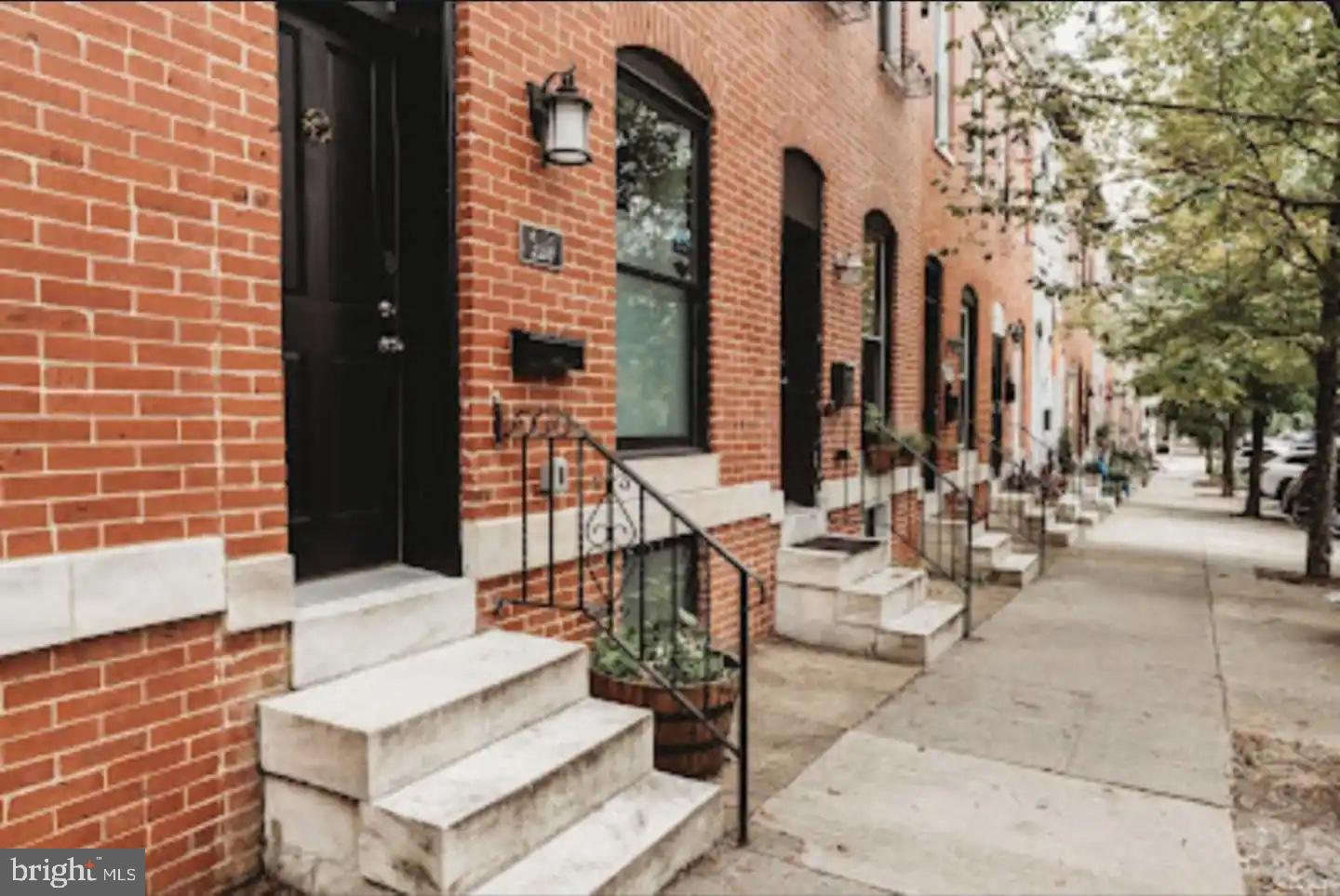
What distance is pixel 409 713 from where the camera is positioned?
9.40ft

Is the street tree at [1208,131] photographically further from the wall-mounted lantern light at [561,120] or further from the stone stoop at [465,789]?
the stone stoop at [465,789]

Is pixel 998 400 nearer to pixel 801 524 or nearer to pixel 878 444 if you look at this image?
pixel 878 444

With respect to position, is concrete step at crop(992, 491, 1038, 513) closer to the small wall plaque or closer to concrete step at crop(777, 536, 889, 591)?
concrete step at crop(777, 536, 889, 591)

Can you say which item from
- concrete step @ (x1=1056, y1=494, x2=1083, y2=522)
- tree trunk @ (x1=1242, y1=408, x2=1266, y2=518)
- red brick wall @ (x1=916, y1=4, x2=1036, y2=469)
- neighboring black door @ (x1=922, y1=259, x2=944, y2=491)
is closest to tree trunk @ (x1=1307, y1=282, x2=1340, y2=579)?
red brick wall @ (x1=916, y1=4, x2=1036, y2=469)

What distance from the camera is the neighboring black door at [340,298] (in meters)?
3.44

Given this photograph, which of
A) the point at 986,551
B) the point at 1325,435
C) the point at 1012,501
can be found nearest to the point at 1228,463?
the point at 1012,501

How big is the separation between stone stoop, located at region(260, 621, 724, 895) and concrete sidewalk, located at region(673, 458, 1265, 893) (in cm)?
37

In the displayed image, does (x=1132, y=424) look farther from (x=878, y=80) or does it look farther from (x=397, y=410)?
(x=397, y=410)

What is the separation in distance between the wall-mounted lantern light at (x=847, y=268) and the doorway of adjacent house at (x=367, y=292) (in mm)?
4431

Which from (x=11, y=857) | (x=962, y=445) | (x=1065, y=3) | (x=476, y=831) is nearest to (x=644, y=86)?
(x=476, y=831)

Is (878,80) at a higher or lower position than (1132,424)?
higher

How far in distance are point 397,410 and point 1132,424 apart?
54230mm

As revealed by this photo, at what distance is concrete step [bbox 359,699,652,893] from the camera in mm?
2584

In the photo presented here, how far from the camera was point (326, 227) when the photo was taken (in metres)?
3.59
